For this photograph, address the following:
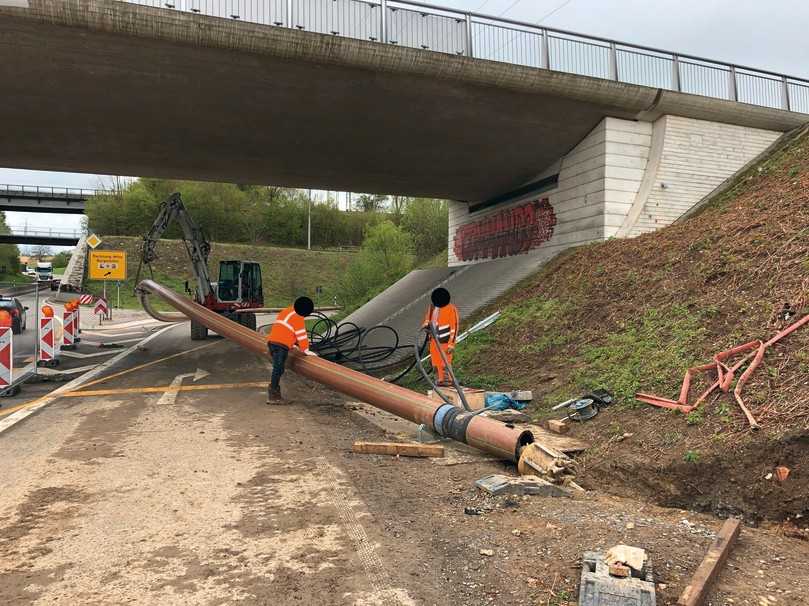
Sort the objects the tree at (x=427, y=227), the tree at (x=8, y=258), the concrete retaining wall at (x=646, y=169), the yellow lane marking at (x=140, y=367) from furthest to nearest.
Answer: the tree at (x=8, y=258), the tree at (x=427, y=227), the concrete retaining wall at (x=646, y=169), the yellow lane marking at (x=140, y=367)

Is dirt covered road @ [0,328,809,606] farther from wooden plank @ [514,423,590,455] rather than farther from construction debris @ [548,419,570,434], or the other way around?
construction debris @ [548,419,570,434]

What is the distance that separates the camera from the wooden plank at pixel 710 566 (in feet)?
8.94

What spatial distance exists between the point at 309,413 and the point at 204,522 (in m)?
3.82

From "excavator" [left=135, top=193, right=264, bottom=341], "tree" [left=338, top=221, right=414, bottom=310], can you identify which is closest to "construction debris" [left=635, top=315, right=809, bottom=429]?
"excavator" [left=135, top=193, right=264, bottom=341]

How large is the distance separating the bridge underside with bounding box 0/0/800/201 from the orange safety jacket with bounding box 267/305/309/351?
17.5ft

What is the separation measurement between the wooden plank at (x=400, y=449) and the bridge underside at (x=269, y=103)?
26.0 feet

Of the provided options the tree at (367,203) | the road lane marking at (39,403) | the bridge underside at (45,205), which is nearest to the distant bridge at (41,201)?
the bridge underside at (45,205)

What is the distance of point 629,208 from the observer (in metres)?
13.3

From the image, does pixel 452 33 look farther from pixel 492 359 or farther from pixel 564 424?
pixel 564 424

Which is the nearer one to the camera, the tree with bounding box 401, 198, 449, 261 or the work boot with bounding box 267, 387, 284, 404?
the work boot with bounding box 267, 387, 284, 404

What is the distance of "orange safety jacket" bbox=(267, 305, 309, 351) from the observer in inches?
321

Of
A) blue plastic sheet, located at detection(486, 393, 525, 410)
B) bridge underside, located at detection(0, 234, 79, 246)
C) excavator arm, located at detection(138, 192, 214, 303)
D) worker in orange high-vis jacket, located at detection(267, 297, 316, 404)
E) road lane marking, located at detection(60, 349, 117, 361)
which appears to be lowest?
blue plastic sheet, located at detection(486, 393, 525, 410)

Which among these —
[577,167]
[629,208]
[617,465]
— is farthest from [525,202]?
[617,465]

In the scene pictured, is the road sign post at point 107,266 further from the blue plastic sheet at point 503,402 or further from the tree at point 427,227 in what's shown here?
the blue plastic sheet at point 503,402
